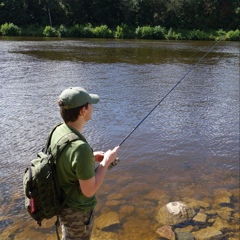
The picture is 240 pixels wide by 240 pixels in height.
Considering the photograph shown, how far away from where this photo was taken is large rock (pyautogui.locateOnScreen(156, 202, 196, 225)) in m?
4.99

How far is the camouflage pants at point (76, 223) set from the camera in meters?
2.70

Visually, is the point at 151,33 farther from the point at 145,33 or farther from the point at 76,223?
the point at 76,223

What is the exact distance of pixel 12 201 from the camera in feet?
17.5

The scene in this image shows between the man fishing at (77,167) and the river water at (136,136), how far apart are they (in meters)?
2.05

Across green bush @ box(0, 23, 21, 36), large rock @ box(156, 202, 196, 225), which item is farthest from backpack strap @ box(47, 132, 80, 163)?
green bush @ box(0, 23, 21, 36)

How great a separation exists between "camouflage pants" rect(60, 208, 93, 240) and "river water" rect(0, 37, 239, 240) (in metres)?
1.92

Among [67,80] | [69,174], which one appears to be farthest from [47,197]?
[67,80]

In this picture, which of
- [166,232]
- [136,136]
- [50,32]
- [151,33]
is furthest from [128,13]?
[166,232]

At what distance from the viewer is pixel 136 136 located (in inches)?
329

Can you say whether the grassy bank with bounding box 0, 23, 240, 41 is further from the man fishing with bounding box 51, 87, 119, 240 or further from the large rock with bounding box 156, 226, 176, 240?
the man fishing with bounding box 51, 87, 119, 240

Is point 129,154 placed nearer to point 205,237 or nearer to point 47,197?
point 205,237

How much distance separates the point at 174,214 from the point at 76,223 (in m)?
2.71

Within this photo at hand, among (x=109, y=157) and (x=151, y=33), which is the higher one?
(x=109, y=157)

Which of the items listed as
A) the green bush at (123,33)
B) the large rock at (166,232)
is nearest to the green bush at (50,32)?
the green bush at (123,33)
